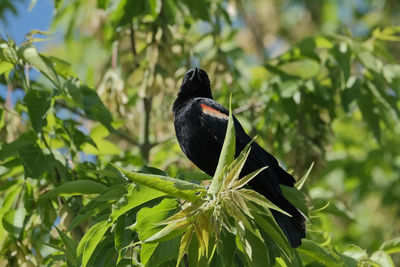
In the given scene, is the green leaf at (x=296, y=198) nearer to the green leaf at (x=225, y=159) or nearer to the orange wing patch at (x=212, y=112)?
the orange wing patch at (x=212, y=112)

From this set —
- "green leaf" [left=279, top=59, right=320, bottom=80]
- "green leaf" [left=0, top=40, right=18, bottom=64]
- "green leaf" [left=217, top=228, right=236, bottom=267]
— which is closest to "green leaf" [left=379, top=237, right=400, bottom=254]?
"green leaf" [left=217, top=228, right=236, bottom=267]

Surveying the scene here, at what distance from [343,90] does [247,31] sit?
8360 mm

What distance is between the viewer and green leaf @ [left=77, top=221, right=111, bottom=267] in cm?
222

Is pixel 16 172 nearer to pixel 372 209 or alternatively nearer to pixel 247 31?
pixel 372 209

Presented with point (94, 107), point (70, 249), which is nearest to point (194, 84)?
point (94, 107)

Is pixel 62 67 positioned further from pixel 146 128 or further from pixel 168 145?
pixel 168 145

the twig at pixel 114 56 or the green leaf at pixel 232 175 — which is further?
the twig at pixel 114 56

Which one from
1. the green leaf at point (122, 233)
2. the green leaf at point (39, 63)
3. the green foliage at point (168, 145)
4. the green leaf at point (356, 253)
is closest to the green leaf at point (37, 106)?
the green foliage at point (168, 145)

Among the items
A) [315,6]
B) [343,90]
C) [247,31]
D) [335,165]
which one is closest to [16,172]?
[343,90]

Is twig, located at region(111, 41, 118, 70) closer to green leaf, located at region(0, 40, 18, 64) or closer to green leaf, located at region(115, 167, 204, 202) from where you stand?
green leaf, located at region(0, 40, 18, 64)

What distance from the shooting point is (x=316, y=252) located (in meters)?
2.69

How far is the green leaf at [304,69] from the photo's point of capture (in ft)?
13.8

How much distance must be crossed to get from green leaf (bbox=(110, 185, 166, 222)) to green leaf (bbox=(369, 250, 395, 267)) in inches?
49.9

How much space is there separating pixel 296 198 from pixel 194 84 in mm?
1192
